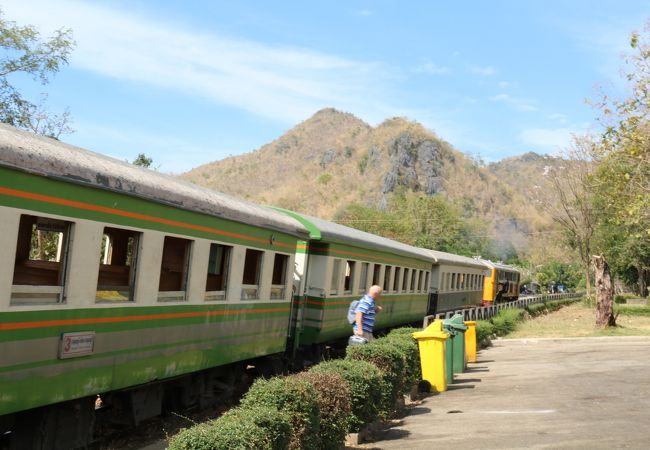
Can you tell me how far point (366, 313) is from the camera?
37.7ft

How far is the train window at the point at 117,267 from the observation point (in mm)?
7650

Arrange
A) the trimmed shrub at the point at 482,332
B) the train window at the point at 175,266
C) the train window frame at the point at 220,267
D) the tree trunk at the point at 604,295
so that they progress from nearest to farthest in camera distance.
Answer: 1. the train window at the point at 175,266
2. the train window frame at the point at 220,267
3. the trimmed shrub at the point at 482,332
4. the tree trunk at the point at 604,295

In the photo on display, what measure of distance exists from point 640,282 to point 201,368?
64.0 metres

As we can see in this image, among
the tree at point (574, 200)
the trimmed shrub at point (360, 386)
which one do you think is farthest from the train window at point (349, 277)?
the tree at point (574, 200)

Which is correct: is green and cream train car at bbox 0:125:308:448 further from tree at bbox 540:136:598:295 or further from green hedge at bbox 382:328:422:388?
tree at bbox 540:136:598:295

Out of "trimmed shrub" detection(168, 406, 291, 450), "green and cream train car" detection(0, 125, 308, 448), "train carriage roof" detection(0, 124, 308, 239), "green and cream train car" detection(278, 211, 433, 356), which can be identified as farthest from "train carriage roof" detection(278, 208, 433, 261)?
"trimmed shrub" detection(168, 406, 291, 450)

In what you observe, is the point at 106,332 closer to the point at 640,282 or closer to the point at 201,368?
the point at 201,368

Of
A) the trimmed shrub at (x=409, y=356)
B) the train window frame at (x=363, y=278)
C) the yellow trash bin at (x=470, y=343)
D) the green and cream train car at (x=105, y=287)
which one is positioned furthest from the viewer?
the yellow trash bin at (x=470, y=343)

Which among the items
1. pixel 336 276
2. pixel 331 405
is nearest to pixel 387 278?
pixel 336 276

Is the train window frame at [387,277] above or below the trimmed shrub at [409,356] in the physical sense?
above

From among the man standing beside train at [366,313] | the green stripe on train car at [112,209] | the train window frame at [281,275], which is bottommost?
the man standing beside train at [366,313]

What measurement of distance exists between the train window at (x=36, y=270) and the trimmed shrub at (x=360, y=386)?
2856 millimetres

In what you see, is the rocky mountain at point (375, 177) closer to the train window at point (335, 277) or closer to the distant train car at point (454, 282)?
the distant train car at point (454, 282)

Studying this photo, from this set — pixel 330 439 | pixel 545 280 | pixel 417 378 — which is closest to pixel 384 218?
pixel 545 280
